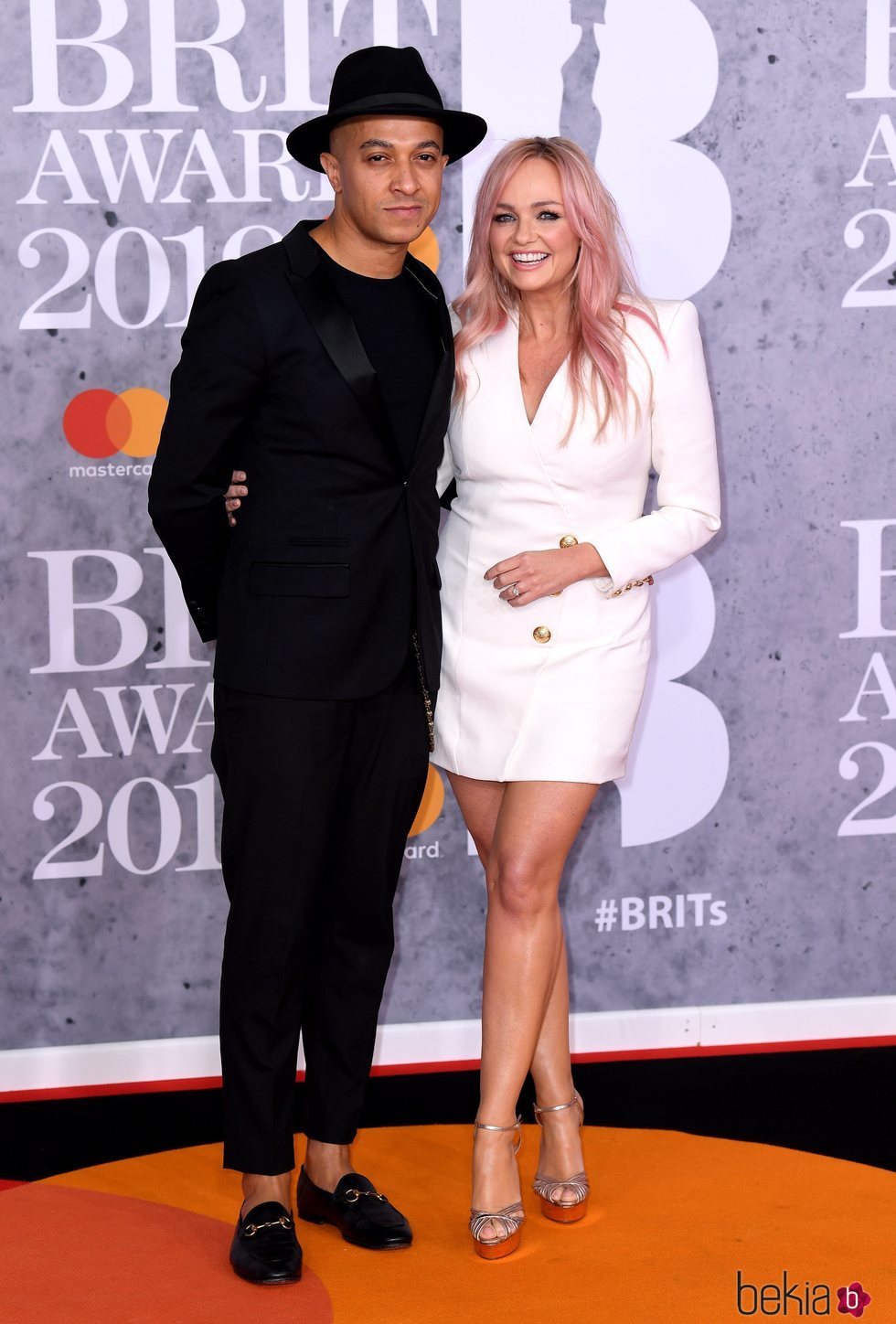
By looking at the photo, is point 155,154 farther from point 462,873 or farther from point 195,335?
point 462,873

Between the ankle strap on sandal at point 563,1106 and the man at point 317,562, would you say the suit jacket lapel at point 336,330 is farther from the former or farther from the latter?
the ankle strap on sandal at point 563,1106

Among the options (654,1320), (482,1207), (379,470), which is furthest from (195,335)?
(654,1320)

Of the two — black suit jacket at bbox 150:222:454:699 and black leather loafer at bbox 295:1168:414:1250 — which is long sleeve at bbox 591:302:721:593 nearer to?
black suit jacket at bbox 150:222:454:699

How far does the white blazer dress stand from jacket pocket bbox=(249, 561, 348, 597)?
320mm

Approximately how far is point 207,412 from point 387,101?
60cm

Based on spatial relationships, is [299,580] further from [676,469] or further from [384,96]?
[384,96]

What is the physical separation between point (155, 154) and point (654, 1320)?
2.57m

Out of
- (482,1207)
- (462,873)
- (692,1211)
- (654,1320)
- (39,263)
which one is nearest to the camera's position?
(654,1320)

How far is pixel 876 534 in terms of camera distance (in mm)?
3762

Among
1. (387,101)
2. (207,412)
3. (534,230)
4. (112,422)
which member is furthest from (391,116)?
(112,422)

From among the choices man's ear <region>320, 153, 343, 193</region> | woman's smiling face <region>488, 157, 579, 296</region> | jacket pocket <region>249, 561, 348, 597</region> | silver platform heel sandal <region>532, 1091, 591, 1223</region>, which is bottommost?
silver platform heel sandal <region>532, 1091, 591, 1223</region>

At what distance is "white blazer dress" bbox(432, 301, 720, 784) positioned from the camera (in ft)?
8.93

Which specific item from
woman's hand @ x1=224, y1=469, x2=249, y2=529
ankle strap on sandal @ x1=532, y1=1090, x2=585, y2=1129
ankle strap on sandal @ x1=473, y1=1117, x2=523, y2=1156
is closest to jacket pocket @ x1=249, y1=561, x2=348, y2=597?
woman's hand @ x1=224, y1=469, x2=249, y2=529

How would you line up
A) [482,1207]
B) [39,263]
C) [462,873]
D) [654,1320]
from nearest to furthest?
[654,1320]
[482,1207]
[39,263]
[462,873]
